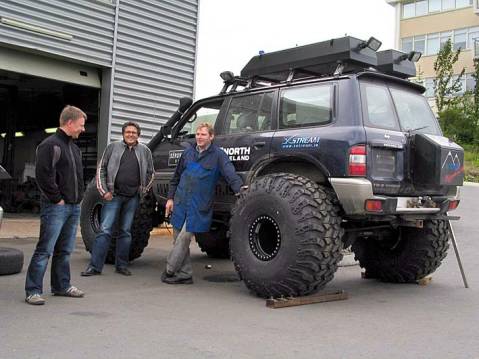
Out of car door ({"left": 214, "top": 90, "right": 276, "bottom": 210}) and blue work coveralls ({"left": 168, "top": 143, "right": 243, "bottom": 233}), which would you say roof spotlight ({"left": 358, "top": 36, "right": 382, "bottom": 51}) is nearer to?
car door ({"left": 214, "top": 90, "right": 276, "bottom": 210})

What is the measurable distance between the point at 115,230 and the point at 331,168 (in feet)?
10.2

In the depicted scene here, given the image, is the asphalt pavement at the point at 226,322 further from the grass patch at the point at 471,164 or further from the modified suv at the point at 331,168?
the grass patch at the point at 471,164

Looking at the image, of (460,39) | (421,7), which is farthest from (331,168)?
(421,7)

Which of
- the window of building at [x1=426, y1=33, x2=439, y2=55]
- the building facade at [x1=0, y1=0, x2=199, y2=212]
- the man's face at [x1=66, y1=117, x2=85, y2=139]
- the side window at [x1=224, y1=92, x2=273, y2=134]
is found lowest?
the man's face at [x1=66, y1=117, x2=85, y2=139]

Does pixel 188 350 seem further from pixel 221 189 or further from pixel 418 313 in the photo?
pixel 221 189

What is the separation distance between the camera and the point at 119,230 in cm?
720

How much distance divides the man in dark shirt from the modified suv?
2.24 ft

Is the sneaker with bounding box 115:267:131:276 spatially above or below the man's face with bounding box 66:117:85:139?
below

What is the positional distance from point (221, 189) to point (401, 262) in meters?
2.31

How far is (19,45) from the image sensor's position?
1007 centimetres

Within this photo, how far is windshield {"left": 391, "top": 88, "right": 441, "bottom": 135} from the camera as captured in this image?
6230mm

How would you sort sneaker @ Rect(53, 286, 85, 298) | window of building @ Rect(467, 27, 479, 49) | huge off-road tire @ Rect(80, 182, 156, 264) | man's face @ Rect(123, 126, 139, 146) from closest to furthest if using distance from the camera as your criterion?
sneaker @ Rect(53, 286, 85, 298)
man's face @ Rect(123, 126, 139, 146)
huge off-road tire @ Rect(80, 182, 156, 264)
window of building @ Rect(467, 27, 479, 49)

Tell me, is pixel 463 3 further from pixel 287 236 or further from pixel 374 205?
pixel 287 236

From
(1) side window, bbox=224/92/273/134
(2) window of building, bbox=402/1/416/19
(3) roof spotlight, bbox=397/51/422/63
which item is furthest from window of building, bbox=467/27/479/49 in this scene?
(1) side window, bbox=224/92/273/134
